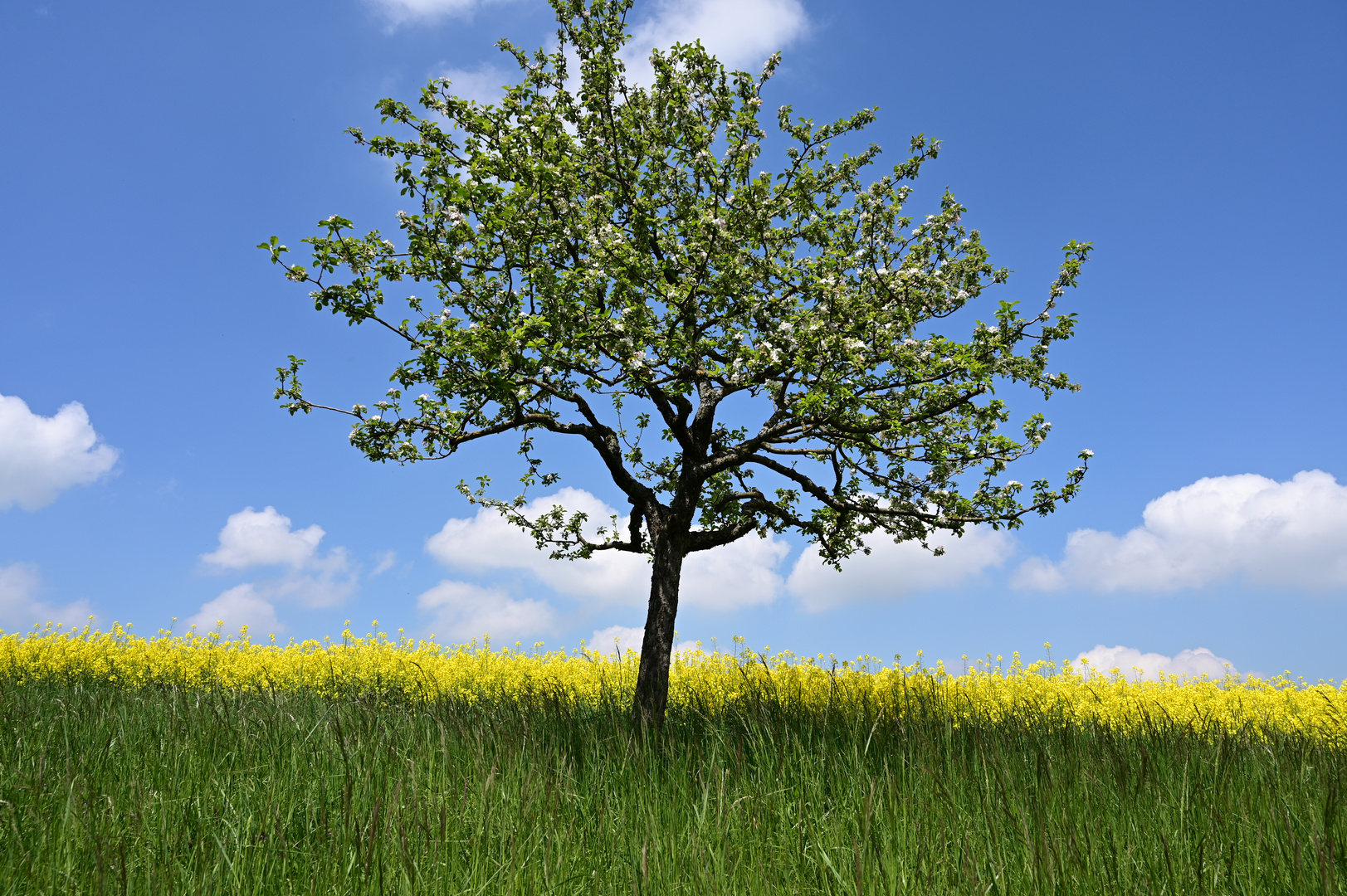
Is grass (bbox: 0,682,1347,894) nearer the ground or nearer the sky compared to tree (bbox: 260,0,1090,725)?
nearer the ground

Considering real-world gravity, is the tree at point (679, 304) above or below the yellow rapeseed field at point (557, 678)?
above

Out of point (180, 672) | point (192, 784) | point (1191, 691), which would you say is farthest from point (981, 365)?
point (180, 672)

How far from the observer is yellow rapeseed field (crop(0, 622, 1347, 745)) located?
12547mm

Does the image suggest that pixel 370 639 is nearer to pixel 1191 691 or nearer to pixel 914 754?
pixel 914 754

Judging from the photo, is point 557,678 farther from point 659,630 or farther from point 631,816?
point 631,816

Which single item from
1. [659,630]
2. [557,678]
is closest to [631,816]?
[659,630]

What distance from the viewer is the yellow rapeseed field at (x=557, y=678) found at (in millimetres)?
12547

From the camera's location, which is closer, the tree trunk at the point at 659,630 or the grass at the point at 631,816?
the grass at the point at 631,816

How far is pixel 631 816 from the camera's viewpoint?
5.34 metres

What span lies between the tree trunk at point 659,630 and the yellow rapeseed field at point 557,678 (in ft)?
5.03

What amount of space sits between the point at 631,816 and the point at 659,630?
16.8 feet

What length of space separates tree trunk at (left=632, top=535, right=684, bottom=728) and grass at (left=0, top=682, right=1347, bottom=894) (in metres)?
2.81

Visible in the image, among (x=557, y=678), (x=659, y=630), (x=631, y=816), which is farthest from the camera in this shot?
(x=557, y=678)

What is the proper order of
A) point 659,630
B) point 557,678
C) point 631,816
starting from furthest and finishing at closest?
point 557,678 < point 659,630 < point 631,816
